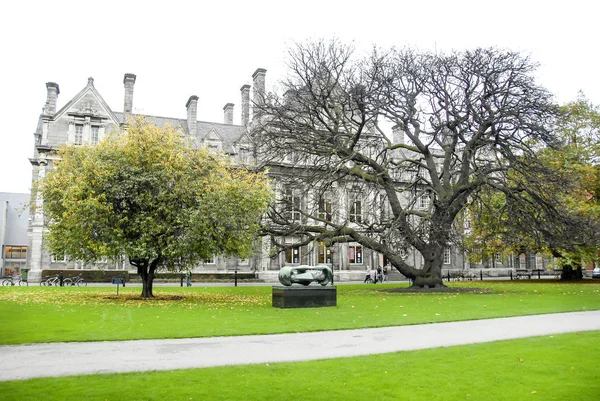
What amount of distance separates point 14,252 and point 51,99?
107 feet

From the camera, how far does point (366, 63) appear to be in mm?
30219

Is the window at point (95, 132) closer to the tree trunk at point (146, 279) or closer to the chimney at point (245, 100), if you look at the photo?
the chimney at point (245, 100)

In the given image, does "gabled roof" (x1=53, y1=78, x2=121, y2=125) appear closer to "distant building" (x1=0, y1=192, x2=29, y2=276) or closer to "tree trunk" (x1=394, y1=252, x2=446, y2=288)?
"distant building" (x1=0, y1=192, x2=29, y2=276)

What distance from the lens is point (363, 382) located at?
7.62m

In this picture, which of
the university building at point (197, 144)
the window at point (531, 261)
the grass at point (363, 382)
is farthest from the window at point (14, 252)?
the grass at point (363, 382)

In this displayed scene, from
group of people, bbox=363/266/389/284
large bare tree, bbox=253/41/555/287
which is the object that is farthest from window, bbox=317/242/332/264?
large bare tree, bbox=253/41/555/287

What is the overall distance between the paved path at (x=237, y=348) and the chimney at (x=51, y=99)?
4324 centimetres

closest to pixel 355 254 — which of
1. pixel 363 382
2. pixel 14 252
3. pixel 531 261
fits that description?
pixel 531 261

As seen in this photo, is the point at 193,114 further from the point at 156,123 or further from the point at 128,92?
the point at 128,92

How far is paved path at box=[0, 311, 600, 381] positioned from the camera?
8.75 metres

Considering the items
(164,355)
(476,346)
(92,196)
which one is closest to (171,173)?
(92,196)

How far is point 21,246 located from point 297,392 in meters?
75.9

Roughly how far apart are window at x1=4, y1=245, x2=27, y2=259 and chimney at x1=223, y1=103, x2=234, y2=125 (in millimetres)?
36099

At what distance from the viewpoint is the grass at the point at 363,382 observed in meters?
6.89
